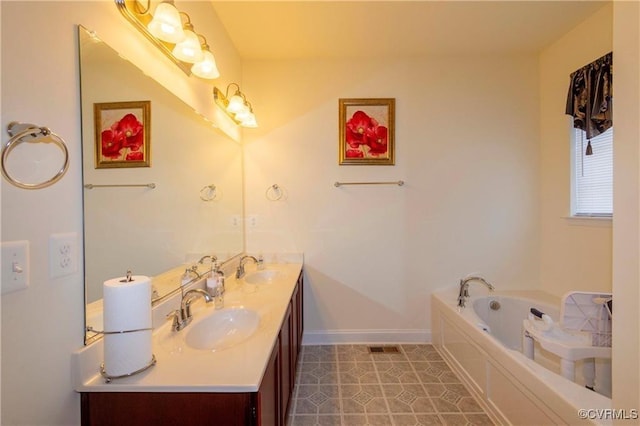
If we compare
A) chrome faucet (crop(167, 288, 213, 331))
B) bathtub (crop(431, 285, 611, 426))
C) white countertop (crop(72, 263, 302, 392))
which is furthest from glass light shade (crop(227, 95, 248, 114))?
bathtub (crop(431, 285, 611, 426))

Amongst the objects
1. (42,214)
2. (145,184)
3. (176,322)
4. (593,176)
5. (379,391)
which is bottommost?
(379,391)

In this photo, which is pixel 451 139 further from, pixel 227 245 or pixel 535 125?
pixel 227 245

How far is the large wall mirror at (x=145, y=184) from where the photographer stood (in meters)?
0.93

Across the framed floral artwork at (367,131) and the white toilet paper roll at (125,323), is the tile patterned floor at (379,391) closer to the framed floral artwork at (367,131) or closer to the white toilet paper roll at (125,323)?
the white toilet paper roll at (125,323)

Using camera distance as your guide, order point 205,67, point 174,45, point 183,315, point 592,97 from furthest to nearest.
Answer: point 592,97
point 205,67
point 174,45
point 183,315

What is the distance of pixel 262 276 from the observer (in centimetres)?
233

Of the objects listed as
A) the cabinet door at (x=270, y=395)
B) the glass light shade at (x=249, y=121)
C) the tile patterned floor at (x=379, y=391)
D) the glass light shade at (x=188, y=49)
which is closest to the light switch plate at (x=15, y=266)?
the cabinet door at (x=270, y=395)

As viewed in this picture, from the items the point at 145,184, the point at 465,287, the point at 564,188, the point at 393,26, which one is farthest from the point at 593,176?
the point at 145,184

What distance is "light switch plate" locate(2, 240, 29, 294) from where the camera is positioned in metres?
0.65

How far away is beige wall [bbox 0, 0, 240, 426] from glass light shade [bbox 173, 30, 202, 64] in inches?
16.3

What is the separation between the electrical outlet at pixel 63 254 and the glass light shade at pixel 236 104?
1.58 meters

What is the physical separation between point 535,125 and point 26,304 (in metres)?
3.52

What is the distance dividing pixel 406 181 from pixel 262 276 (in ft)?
5.11

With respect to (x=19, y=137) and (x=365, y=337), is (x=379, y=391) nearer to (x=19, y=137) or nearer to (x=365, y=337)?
(x=365, y=337)
